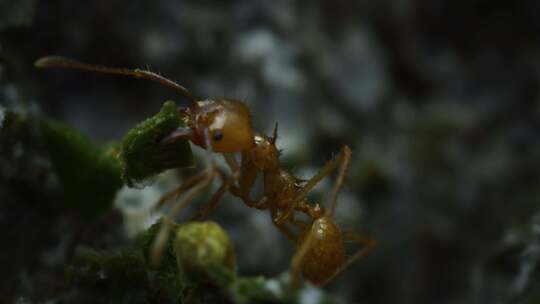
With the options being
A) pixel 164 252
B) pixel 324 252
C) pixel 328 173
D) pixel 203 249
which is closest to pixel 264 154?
pixel 328 173

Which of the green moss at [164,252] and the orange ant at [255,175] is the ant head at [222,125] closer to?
the orange ant at [255,175]

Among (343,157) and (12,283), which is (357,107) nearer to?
(343,157)

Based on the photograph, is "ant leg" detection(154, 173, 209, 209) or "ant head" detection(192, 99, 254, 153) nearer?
"ant leg" detection(154, 173, 209, 209)

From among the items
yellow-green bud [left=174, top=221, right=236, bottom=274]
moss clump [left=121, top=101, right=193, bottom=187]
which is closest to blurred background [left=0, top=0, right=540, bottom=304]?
moss clump [left=121, top=101, right=193, bottom=187]

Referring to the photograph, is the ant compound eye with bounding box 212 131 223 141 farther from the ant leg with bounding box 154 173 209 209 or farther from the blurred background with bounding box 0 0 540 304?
the blurred background with bounding box 0 0 540 304

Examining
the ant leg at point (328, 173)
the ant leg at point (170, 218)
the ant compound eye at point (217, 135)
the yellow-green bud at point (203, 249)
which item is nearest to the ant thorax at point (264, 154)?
the ant leg at point (328, 173)

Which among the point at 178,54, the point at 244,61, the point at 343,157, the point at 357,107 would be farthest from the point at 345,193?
the point at 343,157
